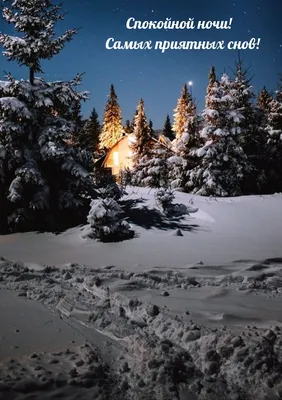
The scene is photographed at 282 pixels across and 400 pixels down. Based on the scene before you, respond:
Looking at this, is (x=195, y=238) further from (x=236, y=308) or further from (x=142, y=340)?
(x=142, y=340)

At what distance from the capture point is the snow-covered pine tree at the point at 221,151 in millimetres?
18719

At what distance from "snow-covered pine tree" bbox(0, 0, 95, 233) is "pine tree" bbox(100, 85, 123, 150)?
4132 cm

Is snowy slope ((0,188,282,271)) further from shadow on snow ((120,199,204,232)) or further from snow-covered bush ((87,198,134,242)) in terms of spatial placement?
snow-covered bush ((87,198,134,242))

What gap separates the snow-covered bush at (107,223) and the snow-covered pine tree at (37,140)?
5.96 feet

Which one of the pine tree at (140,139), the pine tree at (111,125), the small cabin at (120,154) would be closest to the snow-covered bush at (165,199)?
the pine tree at (140,139)

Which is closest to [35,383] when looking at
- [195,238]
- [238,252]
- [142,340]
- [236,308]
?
[142,340]

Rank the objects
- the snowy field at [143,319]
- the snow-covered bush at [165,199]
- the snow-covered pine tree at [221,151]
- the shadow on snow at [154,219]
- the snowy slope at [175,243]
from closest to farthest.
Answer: the snowy field at [143,319] → the snowy slope at [175,243] → the shadow on snow at [154,219] → the snow-covered bush at [165,199] → the snow-covered pine tree at [221,151]

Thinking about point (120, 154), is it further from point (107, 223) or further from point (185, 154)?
point (107, 223)

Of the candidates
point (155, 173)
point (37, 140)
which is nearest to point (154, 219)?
point (37, 140)

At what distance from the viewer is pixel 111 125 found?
53812 mm

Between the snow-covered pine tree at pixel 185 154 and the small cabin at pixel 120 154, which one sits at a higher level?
the small cabin at pixel 120 154

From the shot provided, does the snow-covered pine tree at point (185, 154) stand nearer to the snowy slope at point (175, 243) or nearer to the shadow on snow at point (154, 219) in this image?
the snowy slope at point (175, 243)

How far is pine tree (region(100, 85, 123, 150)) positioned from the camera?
5384cm

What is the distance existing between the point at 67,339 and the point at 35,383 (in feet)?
3.30
